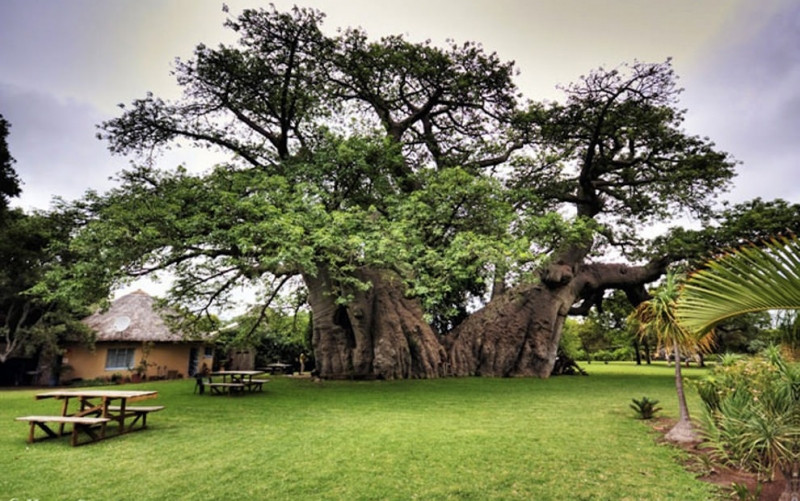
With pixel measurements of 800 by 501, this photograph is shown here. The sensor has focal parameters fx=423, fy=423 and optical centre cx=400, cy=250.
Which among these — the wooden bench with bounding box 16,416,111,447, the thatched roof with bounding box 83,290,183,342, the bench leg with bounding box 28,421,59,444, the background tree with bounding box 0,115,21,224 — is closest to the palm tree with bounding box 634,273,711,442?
the wooden bench with bounding box 16,416,111,447

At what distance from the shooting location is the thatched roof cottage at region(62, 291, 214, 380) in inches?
791

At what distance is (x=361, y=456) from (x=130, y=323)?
21.0 m

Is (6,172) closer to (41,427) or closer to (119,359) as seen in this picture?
(41,427)

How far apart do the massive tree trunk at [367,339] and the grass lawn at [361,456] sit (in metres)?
5.97

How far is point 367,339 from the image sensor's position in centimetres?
1642

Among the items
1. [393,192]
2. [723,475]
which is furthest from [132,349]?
[723,475]

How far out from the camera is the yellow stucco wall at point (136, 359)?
19922 mm

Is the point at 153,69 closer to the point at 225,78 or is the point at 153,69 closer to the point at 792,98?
the point at 225,78

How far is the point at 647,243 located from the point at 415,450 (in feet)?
53.7

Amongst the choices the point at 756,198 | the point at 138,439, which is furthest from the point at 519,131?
the point at 138,439

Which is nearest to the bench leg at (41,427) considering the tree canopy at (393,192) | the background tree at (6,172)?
the tree canopy at (393,192)

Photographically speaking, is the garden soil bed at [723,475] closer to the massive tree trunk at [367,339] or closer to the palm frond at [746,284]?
the palm frond at [746,284]

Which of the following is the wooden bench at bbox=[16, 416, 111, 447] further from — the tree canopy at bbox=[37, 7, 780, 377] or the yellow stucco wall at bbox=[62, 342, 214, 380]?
the yellow stucco wall at bbox=[62, 342, 214, 380]

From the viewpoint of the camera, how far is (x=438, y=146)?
61.2 ft
